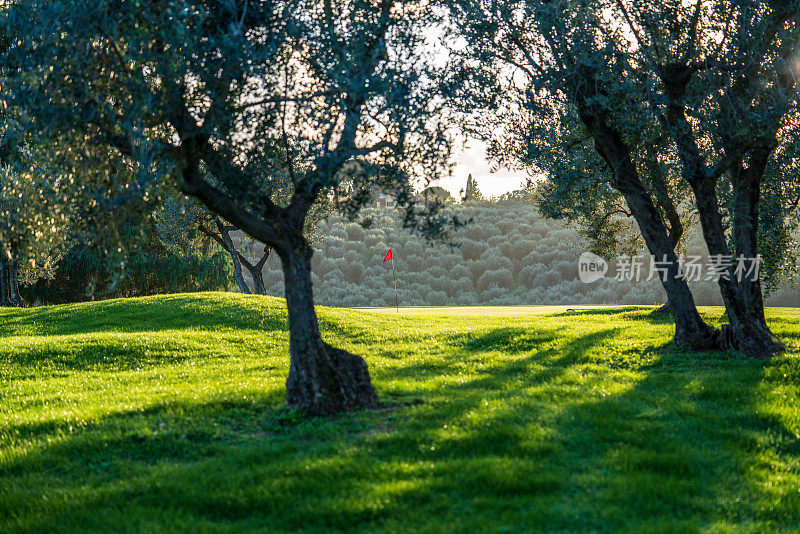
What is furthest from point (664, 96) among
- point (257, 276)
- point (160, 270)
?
point (160, 270)

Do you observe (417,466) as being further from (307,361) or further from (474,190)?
(474,190)

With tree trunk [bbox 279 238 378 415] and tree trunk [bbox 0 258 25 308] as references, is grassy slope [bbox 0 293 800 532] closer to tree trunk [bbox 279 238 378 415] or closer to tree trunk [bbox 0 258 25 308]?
tree trunk [bbox 279 238 378 415]

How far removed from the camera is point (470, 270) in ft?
284

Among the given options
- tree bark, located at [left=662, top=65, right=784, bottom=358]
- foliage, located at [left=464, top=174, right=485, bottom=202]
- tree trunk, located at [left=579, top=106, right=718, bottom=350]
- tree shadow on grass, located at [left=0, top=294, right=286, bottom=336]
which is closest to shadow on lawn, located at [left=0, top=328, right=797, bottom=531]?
tree bark, located at [left=662, top=65, right=784, bottom=358]

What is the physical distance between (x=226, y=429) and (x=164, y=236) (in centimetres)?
3411

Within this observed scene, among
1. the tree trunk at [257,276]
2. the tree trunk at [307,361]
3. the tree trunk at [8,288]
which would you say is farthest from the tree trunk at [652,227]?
the tree trunk at [8,288]

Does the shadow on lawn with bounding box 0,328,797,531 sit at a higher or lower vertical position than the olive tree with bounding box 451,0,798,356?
lower

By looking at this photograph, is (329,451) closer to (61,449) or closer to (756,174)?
(61,449)

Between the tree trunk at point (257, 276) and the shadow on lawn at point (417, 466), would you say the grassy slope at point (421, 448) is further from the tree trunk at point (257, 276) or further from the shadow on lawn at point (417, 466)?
the tree trunk at point (257, 276)

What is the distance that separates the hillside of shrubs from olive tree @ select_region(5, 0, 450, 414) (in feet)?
184

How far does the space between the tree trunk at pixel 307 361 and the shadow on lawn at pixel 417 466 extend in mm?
628

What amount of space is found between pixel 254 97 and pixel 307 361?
206 inches

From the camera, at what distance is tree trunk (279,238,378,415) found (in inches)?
480

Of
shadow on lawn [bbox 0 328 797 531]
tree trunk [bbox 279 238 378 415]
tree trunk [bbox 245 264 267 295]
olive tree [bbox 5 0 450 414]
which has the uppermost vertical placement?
olive tree [bbox 5 0 450 414]
